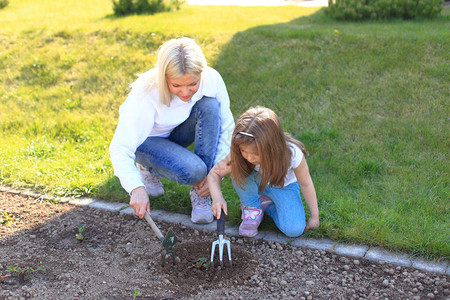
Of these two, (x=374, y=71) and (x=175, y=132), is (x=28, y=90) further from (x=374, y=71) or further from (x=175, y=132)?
(x=374, y=71)

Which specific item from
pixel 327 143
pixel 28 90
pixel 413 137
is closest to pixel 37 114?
pixel 28 90

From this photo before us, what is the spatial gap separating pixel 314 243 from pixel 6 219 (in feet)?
7.60

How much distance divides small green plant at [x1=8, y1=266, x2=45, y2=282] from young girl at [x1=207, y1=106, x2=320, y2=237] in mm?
1180

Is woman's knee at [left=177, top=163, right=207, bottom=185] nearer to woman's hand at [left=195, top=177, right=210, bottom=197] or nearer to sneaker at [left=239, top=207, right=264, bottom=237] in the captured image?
woman's hand at [left=195, top=177, right=210, bottom=197]

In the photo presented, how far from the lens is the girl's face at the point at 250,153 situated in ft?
8.92

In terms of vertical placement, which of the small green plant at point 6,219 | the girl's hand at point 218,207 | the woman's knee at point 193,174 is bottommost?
the small green plant at point 6,219

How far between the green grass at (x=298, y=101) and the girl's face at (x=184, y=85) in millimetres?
1008

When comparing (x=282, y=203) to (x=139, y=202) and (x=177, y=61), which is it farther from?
(x=177, y=61)

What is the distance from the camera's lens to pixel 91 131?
4.91m

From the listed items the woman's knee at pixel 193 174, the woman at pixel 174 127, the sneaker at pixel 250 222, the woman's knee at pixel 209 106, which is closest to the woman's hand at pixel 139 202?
the woman at pixel 174 127

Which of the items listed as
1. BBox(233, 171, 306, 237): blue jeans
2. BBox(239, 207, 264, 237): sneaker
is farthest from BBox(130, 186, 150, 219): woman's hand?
BBox(239, 207, 264, 237): sneaker

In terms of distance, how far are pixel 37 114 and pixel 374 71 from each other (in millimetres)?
3848

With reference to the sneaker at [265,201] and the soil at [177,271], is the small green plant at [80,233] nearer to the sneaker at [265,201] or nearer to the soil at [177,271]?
the soil at [177,271]

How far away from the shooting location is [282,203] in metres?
3.15
